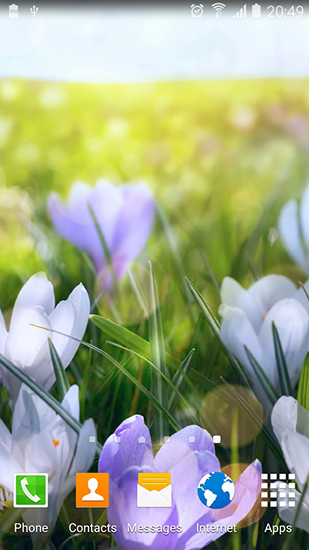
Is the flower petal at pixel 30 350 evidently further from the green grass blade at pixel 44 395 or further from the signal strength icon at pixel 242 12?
the signal strength icon at pixel 242 12

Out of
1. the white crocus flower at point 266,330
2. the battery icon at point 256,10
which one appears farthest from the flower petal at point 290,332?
the battery icon at point 256,10

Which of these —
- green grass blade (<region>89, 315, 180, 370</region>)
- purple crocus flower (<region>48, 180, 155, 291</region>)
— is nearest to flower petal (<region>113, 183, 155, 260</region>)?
purple crocus flower (<region>48, 180, 155, 291</region>)

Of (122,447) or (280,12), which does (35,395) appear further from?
(280,12)

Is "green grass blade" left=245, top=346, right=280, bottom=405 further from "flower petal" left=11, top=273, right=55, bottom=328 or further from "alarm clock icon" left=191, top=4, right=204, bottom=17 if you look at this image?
"alarm clock icon" left=191, top=4, right=204, bottom=17

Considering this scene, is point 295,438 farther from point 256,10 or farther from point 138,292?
point 256,10

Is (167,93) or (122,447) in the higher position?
(167,93)

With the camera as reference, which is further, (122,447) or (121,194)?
(121,194)

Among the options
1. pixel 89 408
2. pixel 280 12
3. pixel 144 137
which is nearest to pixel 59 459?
pixel 89 408

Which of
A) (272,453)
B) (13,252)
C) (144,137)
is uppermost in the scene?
(144,137)

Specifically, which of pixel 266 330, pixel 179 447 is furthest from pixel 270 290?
pixel 179 447
